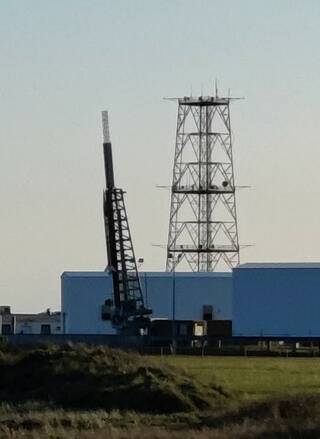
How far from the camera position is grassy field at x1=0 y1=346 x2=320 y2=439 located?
101 ft

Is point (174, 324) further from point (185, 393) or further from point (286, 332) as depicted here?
point (185, 393)

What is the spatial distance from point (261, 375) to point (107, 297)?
46.3m

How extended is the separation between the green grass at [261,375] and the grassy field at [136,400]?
7 centimetres

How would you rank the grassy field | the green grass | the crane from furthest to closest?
the crane, the green grass, the grassy field

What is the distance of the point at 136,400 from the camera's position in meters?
40.9

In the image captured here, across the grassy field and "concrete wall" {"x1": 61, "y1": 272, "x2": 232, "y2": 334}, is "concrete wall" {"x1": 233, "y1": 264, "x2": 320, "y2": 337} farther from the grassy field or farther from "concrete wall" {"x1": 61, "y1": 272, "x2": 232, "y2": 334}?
the grassy field

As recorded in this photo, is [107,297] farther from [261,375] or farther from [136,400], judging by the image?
[136,400]

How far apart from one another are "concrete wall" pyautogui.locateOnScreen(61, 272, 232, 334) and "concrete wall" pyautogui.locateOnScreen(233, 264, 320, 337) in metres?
6.59

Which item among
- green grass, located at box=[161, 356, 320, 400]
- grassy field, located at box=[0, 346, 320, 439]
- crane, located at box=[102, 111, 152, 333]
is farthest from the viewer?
crane, located at box=[102, 111, 152, 333]

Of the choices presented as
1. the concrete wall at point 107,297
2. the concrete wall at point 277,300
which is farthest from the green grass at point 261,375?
the concrete wall at point 107,297

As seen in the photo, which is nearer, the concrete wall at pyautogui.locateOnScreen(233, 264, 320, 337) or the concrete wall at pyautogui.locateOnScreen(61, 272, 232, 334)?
the concrete wall at pyautogui.locateOnScreen(233, 264, 320, 337)

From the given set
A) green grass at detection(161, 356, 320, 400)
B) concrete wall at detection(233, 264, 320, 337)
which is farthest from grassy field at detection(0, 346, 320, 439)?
concrete wall at detection(233, 264, 320, 337)

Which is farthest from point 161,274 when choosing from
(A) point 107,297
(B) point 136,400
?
(B) point 136,400

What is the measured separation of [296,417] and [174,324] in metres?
65.6
